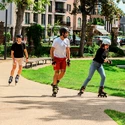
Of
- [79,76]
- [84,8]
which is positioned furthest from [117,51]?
[79,76]

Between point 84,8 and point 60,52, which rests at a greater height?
point 84,8

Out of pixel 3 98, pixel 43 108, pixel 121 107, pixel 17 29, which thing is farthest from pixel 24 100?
pixel 17 29

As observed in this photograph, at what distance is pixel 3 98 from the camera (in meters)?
10.0

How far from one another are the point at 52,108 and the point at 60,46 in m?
2.48

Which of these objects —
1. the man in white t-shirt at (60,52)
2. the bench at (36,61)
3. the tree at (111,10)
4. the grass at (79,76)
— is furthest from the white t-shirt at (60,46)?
the tree at (111,10)

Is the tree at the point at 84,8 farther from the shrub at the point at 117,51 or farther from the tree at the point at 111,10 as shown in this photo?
the shrub at the point at 117,51

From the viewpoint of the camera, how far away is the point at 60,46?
35.2 ft

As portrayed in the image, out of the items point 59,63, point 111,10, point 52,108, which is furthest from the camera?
point 111,10

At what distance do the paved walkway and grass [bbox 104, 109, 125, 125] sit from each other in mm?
106

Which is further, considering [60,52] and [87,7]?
[87,7]

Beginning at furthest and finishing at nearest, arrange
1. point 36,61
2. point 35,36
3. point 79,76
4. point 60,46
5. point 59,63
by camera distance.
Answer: point 35,36 → point 36,61 → point 79,76 → point 59,63 → point 60,46

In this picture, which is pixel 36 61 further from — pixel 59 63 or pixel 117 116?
pixel 117 116

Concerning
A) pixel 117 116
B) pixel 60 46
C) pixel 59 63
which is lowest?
pixel 117 116

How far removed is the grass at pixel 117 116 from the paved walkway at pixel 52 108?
0.11 m
